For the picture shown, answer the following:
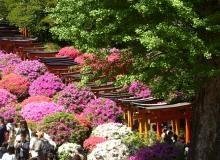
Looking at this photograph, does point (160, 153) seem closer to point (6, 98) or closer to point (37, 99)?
point (37, 99)

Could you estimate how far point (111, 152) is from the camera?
714 inches

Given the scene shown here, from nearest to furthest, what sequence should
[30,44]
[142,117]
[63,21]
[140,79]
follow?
1. [140,79]
2. [63,21]
3. [142,117]
4. [30,44]

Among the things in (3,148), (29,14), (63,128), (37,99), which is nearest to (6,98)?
(37,99)

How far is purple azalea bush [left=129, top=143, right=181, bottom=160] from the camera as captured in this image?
16.3 m

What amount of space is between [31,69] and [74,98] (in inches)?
229

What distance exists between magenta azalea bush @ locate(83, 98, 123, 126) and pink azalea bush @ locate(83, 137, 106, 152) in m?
2.89

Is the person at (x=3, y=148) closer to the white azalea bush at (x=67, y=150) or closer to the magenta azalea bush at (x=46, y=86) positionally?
the white azalea bush at (x=67, y=150)

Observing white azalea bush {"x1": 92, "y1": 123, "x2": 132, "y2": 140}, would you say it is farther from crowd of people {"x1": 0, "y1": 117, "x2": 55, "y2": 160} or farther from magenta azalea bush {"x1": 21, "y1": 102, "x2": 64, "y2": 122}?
crowd of people {"x1": 0, "y1": 117, "x2": 55, "y2": 160}

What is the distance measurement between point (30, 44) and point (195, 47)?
28727 mm

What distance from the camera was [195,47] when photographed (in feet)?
39.1

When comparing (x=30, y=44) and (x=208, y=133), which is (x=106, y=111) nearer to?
(x=208, y=133)

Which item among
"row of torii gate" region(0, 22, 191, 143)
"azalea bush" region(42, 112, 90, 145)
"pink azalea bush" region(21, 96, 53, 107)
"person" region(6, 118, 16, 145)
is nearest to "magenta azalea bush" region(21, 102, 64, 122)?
"pink azalea bush" region(21, 96, 53, 107)

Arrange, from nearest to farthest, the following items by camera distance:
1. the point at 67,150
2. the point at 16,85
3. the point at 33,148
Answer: the point at 33,148 < the point at 67,150 < the point at 16,85

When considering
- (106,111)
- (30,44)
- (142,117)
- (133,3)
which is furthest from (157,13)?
(30,44)
